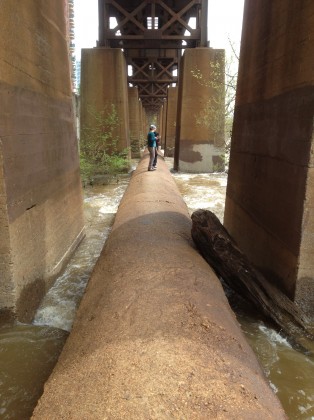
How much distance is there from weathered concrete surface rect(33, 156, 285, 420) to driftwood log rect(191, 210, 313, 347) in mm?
616

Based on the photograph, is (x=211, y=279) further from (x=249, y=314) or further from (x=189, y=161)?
(x=189, y=161)

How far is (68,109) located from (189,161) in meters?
9.35

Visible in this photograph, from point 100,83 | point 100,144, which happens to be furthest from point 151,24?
point 100,144

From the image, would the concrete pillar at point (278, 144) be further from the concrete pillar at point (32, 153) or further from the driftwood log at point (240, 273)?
the concrete pillar at point (32, 153)

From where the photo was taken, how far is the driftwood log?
3.55m

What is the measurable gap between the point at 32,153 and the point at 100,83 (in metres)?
10.4

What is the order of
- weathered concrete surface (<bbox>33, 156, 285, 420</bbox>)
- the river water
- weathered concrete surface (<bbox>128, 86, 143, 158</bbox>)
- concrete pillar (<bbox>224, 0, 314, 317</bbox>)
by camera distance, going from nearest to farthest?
weathered concrete surface (<bbox>33, 156, 285, 420</bbox>), the river water, concrete pillar (<bbox>224, 0, 314, 317</bbox>), weathered concrete surface (<bbox>128, 86, 143, 158</bbox>)

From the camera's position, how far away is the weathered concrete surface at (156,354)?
1515mm

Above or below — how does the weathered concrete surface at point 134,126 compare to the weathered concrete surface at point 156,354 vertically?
above

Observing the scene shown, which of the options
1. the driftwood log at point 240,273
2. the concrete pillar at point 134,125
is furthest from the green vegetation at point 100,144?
the concrete pillar at point 134,125

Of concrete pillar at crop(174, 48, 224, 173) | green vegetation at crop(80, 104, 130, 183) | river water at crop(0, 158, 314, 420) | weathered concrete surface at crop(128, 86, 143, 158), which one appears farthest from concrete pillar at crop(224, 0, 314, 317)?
weathered concrete surface at crop(128, 86, 143, 158)

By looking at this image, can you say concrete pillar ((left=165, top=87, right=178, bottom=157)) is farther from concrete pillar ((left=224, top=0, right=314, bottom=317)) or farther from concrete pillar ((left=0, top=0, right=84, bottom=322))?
concrete pillar ((left=0, top=0, right=84, bottom=322))

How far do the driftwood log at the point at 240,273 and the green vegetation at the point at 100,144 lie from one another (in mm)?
9088

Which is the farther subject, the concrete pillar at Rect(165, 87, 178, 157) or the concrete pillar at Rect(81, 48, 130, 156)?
the concrete pillar at Rect(165, 87, 178, 157)
